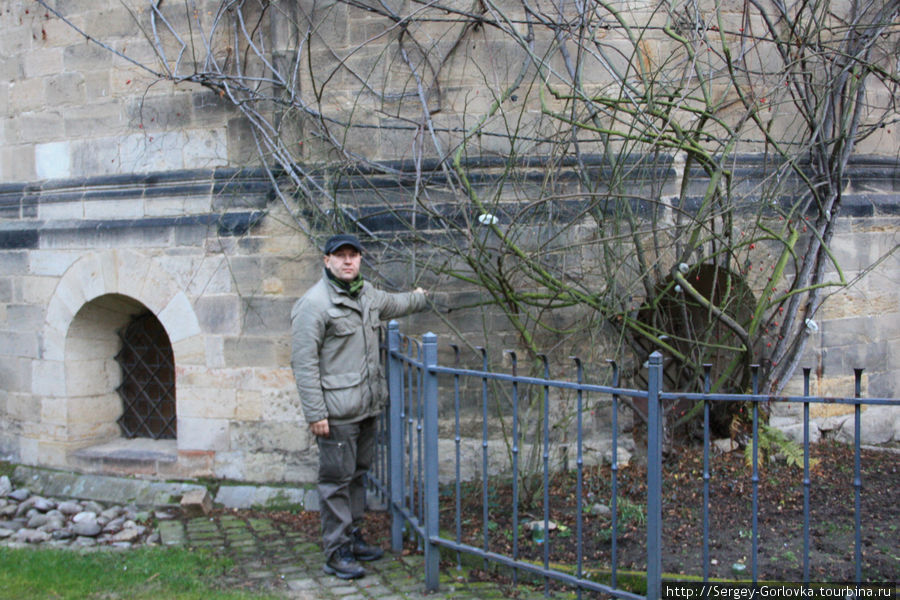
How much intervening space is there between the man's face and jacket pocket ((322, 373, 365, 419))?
0.56 m

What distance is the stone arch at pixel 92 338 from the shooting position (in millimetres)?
6289

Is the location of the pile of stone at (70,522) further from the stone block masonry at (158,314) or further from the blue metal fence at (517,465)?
the blue metal fence at (517,465)

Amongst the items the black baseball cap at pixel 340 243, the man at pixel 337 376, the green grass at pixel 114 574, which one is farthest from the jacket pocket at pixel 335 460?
the black baseball cap at pixel 340 243

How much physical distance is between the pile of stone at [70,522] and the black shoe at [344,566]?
4.80 ft

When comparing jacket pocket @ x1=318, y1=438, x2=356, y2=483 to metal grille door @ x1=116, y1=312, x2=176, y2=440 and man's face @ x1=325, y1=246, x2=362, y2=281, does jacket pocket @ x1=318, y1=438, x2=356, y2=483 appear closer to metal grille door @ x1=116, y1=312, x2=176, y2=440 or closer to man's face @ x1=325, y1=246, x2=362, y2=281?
man's face @ x1=325, y1=246, x2=362, y2=281

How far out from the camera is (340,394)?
465cm

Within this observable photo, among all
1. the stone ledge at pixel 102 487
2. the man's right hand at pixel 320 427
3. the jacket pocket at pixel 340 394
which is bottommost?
the stone ledge at pixel 102 487

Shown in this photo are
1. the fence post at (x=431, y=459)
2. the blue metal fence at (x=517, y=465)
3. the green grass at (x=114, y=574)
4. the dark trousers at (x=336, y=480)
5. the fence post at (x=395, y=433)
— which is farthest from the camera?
the fence post at (x=395, y=433)

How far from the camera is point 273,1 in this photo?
590cm

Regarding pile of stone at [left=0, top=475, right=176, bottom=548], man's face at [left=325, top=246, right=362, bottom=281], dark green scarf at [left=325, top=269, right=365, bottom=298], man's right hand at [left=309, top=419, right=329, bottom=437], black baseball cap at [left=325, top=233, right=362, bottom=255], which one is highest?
black baseball cap at [left=325, top=233, right=362, bottom=255]

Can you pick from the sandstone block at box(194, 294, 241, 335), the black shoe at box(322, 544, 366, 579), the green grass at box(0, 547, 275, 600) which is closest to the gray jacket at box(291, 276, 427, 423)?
the black shoe at box(322, 544, 366, 579)

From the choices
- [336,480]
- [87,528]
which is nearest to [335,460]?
[336,480]

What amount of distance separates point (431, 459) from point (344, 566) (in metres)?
0.83

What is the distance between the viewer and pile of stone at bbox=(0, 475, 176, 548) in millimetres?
5492
